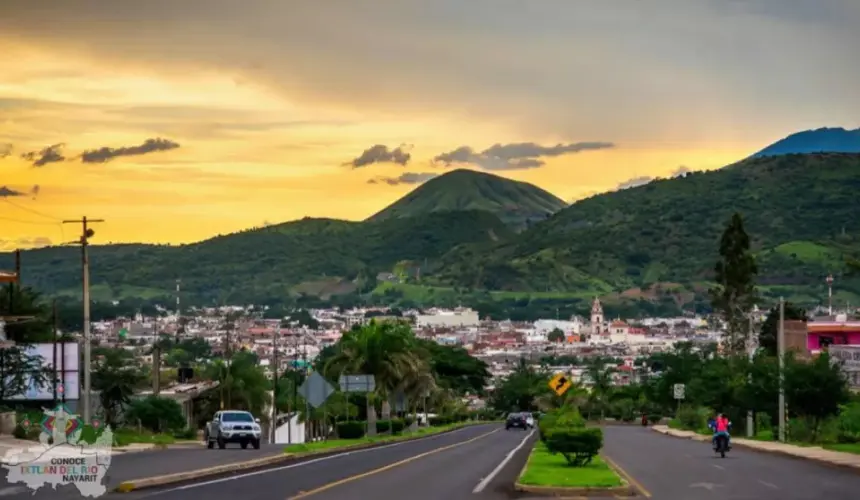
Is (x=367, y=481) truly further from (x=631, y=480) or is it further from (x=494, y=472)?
(x=631, y=480)

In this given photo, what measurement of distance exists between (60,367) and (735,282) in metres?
48.7

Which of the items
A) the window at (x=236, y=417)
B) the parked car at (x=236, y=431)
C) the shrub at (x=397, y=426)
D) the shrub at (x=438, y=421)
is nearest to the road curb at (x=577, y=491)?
the parked car at (x=236, y=431)

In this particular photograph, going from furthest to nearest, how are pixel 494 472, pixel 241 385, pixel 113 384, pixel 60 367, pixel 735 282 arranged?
pixel 735 282
pixel 241 385
pixel 113 384
pixel 60 367
pixel 494 472

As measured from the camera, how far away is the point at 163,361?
166m

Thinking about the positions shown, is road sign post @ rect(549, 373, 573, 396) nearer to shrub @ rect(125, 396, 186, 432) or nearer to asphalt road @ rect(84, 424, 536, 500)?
asphalt road @ rect(84, 424, 536, 500)

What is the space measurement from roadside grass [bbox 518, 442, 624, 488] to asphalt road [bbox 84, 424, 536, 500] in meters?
0.58

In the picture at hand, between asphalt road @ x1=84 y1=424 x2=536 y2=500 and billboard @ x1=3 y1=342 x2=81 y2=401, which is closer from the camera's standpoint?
asphalt road @ x1=84 y1=424 x2=536 y2=500

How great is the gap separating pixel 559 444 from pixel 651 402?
321 feet

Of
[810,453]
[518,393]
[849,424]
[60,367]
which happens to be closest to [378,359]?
[60,367]

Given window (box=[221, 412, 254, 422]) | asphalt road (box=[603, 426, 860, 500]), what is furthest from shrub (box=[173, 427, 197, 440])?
asphalt road (box=[603, 426, 860, 500])

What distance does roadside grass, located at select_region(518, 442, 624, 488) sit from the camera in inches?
1249

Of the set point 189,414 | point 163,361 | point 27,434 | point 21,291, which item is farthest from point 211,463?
point 163,361

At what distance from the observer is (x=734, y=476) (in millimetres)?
36375

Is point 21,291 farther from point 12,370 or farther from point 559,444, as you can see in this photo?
point 559,444
